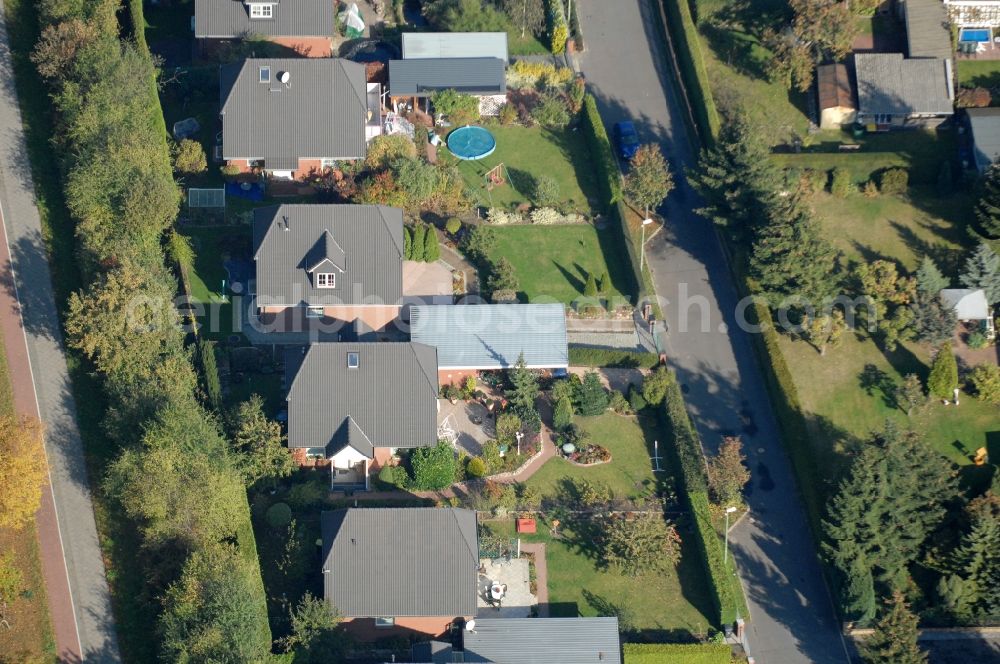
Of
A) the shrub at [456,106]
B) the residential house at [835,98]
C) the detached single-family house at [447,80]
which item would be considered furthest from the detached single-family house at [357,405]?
the residential house at [835,98]

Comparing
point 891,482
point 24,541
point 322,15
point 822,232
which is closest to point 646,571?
point 891,482

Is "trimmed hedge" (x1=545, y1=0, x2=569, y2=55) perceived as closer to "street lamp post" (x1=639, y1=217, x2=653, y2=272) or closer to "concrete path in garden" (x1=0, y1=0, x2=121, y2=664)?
"street lamp post" (x1=639, y1=217, x2=653, y2=272)

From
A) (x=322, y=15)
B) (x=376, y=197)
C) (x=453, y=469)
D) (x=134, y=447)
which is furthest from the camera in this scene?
(x=322, y=15)

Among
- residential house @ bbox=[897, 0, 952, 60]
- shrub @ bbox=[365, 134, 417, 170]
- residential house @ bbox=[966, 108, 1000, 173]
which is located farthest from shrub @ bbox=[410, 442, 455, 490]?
residential house @ bbox=[897, 0, 952, 60]

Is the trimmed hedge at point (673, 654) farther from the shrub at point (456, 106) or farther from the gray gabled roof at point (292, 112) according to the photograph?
the shrub at point (456, 106)

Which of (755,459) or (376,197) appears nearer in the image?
(755,459)

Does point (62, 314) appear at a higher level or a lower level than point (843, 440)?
higher

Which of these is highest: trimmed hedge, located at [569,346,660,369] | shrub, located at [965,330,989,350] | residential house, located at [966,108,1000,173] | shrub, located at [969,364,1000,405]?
residential house, located at [966,108,1000,173]

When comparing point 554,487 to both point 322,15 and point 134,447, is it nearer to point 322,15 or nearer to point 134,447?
point 134,447
